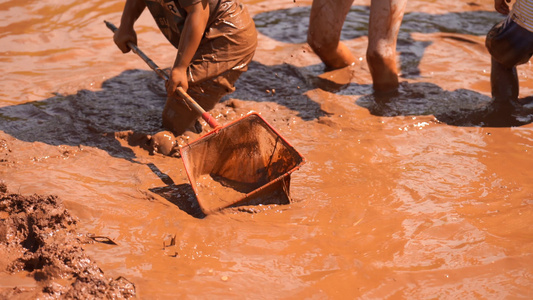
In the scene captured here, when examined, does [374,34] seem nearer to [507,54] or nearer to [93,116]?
[507,54]

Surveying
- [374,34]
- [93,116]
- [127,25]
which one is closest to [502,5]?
[374,34]

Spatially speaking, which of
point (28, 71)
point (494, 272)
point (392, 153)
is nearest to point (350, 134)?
point (392, 153)

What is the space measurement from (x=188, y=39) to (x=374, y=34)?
1.58 m

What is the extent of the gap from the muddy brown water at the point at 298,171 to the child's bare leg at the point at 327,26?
223mm

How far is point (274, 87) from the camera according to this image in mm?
4484

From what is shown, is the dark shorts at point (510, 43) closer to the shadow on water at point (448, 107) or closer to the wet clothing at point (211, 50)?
the shadow on water at point (448, 107)

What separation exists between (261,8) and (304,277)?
13.4ft

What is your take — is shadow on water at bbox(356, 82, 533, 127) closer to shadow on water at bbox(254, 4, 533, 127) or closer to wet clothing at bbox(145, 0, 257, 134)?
shadow on water at bbox(254, 4, 533, 127)

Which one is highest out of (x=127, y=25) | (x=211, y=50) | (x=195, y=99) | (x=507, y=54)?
(x=127, y=25)

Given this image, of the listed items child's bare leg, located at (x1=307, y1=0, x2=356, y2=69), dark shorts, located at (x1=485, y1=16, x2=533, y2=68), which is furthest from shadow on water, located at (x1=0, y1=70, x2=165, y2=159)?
dark shorts, located at (x1=485, y1=16, x2=533, y2=68)

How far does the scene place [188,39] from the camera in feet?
10.7

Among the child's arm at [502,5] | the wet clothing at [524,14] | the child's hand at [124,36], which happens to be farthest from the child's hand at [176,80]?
the child's arm at [502,5]

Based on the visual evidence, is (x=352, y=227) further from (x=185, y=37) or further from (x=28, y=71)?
(x=28, y=71)

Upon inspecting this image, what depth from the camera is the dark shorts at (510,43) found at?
3.85m
